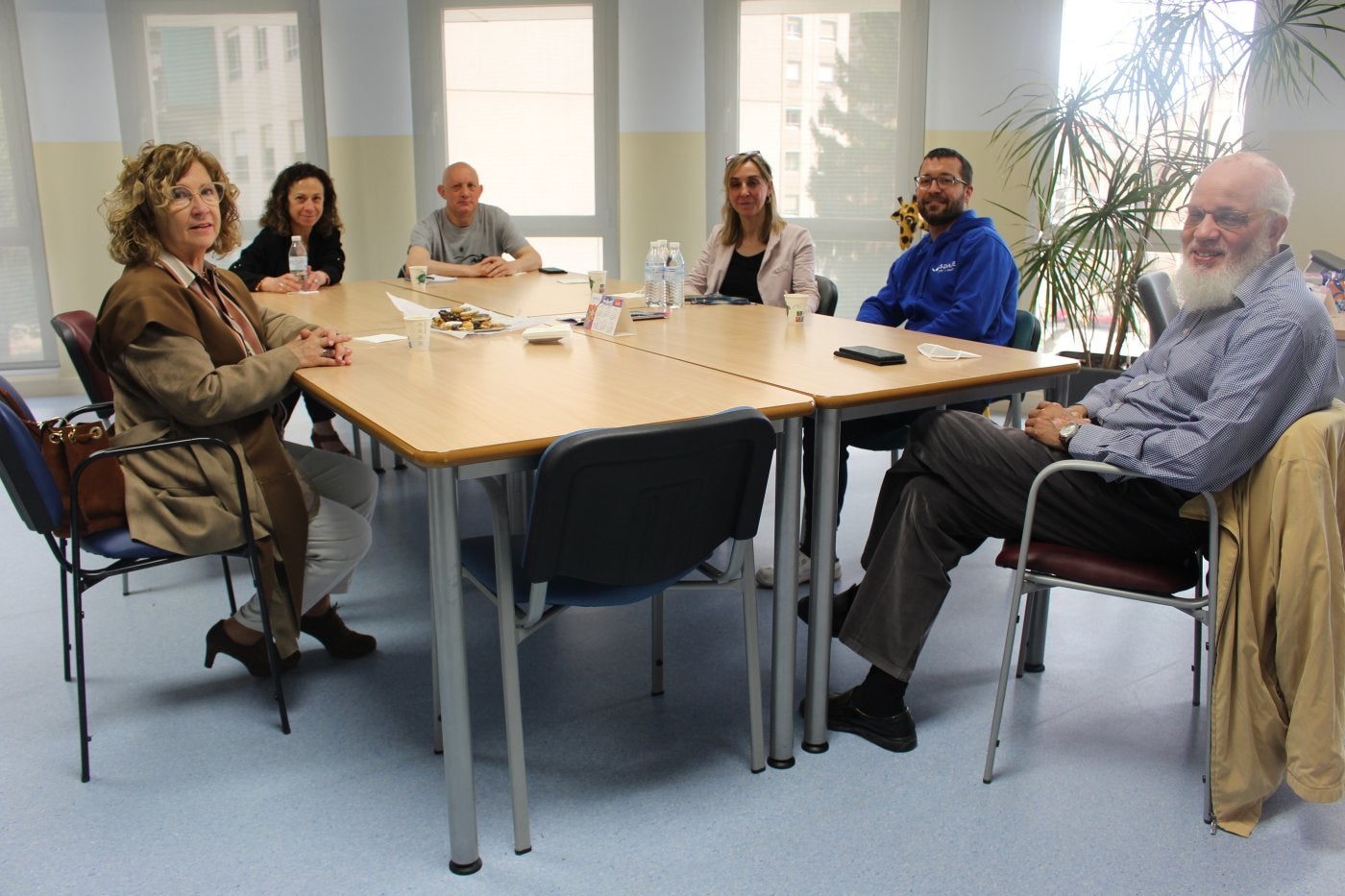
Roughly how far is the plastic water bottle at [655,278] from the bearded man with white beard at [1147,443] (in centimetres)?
143

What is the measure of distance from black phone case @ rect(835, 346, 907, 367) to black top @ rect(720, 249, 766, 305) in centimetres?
136

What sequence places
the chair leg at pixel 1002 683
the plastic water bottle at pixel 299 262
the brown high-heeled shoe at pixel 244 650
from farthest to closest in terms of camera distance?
the plastic water bottle at pixel 299 262, the brown high-heeled shoe at pixel 244 650, the chair leg at pixel 1002 683

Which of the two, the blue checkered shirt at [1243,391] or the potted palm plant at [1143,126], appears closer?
the blue checkered shirt at [1243,391]

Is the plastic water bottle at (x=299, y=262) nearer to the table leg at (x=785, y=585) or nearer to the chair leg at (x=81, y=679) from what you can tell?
the chair leg at (x=81, y=679)

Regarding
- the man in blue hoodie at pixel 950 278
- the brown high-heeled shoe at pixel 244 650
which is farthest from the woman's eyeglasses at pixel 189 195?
the man in blue hoodie at pixel 950 278

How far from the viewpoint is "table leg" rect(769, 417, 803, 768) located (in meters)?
2.06

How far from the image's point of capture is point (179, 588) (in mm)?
3115

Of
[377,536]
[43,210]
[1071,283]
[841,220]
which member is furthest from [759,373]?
[43,210]

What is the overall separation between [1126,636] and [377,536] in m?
2.40

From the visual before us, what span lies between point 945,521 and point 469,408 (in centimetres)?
101

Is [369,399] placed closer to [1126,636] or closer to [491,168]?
[1126,636]

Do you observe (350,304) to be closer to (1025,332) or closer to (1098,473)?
(1025,332)

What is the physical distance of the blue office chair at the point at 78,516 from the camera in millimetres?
1969

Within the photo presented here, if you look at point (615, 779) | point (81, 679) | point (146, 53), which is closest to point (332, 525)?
point (81, 679)
